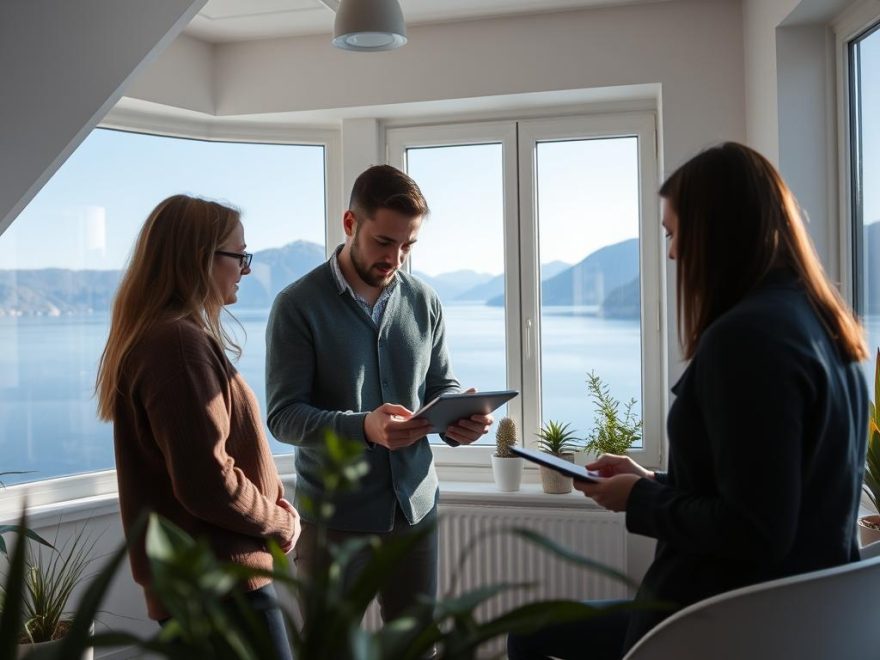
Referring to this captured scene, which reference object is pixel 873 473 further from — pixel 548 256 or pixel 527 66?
pixel 527 66

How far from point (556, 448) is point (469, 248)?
954 mm

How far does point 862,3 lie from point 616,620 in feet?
6.62

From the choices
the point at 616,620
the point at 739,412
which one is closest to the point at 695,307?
the point at 739,412

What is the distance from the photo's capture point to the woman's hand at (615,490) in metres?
1.37

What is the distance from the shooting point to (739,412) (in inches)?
45.5

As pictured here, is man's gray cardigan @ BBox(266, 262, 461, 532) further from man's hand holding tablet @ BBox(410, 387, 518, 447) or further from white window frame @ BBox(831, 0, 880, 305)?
white window frame @ BBox(831, 0, 880, 305)

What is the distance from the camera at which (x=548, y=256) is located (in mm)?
3752

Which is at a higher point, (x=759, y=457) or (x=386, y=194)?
(x=386, y=194)

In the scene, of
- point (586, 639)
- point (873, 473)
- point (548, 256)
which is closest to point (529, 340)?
point (548, 256)

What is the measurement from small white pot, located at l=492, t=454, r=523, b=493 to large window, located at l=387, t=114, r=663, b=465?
0.98ft

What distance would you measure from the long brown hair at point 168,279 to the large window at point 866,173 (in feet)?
6.33

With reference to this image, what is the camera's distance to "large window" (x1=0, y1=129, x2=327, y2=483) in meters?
3.29

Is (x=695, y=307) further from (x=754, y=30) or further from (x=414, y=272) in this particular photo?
(x=414, y=272)

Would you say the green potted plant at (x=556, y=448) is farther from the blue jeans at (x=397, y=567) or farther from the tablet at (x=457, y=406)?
the tablet at (x=457, y=406)
